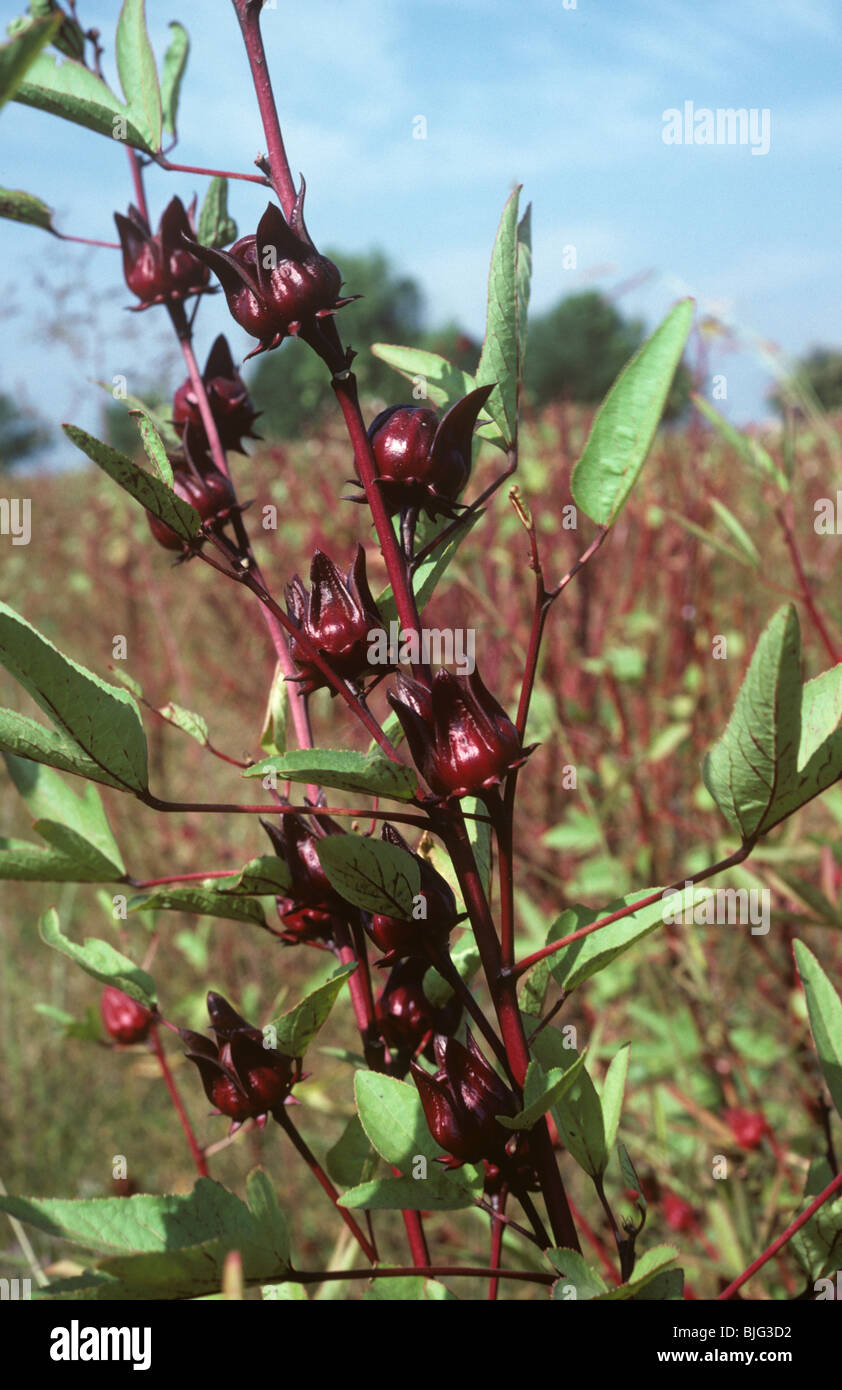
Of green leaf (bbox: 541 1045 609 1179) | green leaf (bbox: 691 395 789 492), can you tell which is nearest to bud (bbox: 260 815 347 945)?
green leaf (bbox: 541 1045 609 1179)

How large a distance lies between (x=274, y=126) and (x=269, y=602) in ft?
0.62

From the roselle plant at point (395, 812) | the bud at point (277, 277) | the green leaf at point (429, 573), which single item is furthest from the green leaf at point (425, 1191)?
the bud at point (277, 277)

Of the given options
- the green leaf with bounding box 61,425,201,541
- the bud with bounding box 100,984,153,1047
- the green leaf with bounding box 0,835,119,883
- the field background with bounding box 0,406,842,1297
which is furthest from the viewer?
the field background with bounding box 0,406,842,1297

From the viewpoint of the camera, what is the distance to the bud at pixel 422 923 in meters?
0.38

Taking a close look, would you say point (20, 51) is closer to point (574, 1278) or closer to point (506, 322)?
point (506, 322)

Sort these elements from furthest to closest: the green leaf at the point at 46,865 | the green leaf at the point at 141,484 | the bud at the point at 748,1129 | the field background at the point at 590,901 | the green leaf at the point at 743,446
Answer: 1. the field background at the point at 590,901
2. the bud at the point at 748,1129
3. the green leaf at the point at 743,446
4. the green leaf at the point at 46,865
5. the green leaf at the point at 141,484

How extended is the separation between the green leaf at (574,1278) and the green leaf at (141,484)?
0.94ft

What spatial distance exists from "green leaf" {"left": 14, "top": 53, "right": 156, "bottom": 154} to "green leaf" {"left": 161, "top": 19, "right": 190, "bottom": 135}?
0.39ft

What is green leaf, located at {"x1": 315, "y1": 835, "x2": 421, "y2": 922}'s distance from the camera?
333mm

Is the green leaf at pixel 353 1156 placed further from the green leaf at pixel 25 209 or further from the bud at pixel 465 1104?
the green leaf at pixel 25 209

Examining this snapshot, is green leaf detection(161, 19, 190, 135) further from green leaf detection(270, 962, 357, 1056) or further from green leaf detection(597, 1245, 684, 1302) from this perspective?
green leaf detection(597, 1245, 684, 1302)

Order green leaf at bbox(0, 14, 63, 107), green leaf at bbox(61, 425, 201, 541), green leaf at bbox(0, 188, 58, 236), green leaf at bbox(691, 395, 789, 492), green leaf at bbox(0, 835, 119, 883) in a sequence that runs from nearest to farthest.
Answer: green leaf at bbox(0, 14, 63, 107) → green leaf at bbox(61, 425, 201, 541) → green leaf at bbox(0, 835, 119, 883) → green leaf at bbox(0, 188, 58, 236) → green leaf at bbox(691, 395, 789, 492)

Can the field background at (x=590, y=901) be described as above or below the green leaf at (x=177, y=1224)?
above
